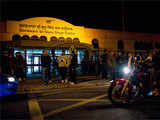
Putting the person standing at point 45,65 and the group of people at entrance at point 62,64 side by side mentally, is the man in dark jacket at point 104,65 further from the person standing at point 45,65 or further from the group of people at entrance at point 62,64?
the person standing at point 45,65

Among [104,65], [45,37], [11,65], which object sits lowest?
[104,65]

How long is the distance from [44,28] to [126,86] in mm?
12933

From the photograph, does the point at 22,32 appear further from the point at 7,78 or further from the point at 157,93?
the point at 157,93

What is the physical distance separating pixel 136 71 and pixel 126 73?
0.38 m

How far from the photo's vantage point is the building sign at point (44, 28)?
57.5 ft

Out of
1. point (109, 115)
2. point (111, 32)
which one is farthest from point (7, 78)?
point (111, 32)

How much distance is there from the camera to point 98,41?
2216 centimetres

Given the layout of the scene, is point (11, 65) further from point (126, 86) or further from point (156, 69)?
point (156, 69)

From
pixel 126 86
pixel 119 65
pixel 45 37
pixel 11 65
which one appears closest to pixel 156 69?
pixel 126 86

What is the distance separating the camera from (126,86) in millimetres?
6926

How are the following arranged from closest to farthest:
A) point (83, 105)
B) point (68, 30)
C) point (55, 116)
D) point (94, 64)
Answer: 1. point (55, 116)
2. point (83, 105)
3. point (94, 64)
4. point (68, 30)

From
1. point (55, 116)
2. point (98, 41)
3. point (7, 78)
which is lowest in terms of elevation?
point (55, 116)

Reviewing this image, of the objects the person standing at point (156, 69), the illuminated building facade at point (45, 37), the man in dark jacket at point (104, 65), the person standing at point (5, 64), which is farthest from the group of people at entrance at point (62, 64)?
the person standing at point (156, 69)

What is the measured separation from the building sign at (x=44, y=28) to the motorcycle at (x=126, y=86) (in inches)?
489
